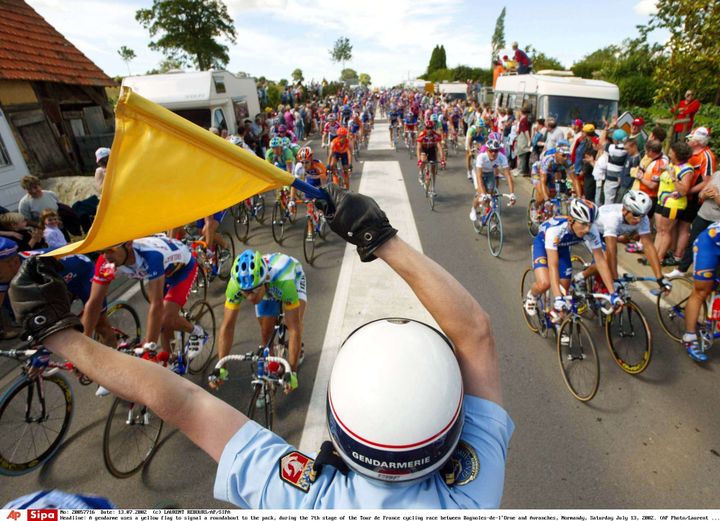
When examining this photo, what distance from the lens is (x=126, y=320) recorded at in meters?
5.42

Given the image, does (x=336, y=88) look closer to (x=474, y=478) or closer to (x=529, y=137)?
(x=529, y=137)

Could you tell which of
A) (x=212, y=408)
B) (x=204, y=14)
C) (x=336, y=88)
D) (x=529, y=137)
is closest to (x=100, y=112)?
(x=529, y=137)

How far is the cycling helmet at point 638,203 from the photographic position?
4.25m

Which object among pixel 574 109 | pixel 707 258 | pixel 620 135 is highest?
pixel 574 109

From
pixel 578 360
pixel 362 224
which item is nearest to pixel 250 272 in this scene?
pixel 362 224

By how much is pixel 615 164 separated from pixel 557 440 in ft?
22.6

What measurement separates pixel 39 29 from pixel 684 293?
2059 cm

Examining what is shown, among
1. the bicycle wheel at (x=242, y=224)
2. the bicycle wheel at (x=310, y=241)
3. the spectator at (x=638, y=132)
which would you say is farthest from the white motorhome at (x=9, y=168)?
the spectator at (x=638, y=132)

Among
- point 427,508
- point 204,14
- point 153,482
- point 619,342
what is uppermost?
point 204,14

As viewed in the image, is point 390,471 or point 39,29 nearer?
point 390,471

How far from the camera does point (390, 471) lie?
1.12 meters

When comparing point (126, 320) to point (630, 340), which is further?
point (126, 320)

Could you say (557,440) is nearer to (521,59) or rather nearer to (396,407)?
(396,407)

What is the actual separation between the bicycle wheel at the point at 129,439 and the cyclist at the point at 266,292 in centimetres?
99
